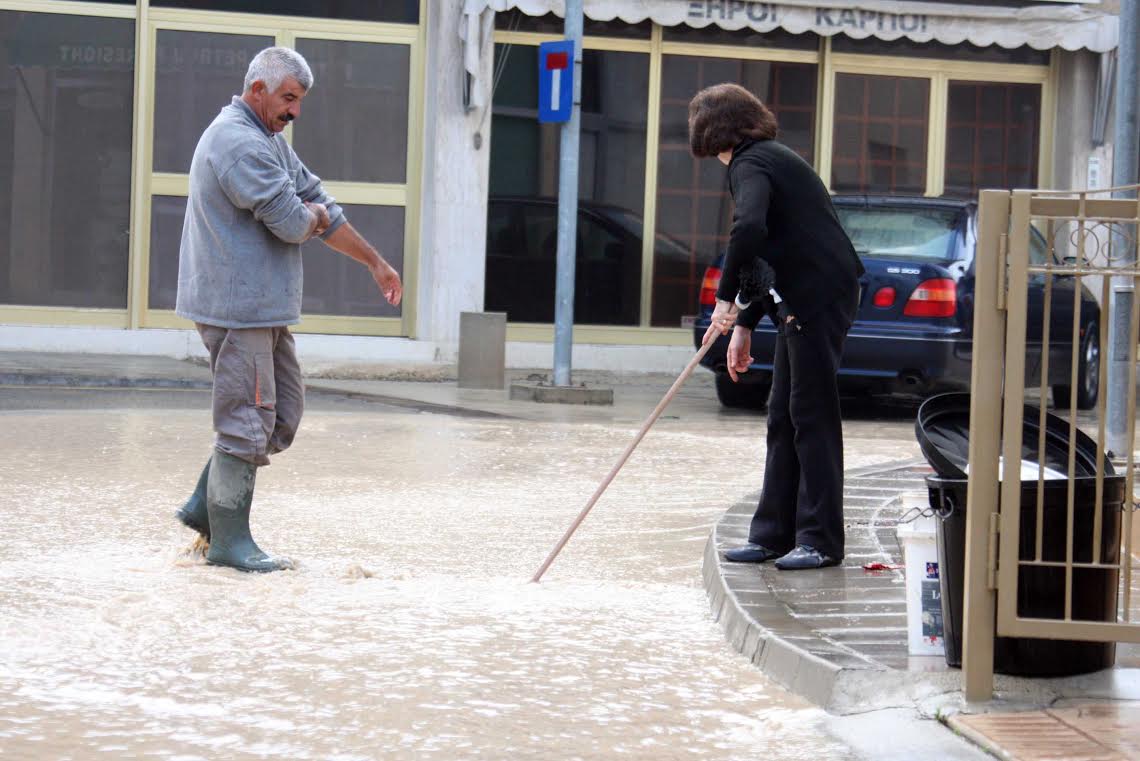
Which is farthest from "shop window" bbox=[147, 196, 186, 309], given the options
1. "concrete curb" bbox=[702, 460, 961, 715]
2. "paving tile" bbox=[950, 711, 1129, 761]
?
"paving tile" bbox=[950, 711, 1129, 761]

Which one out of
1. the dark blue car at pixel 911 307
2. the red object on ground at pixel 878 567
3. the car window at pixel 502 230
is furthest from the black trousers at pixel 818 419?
the car window at pixel 502 230

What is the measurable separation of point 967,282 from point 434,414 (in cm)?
359

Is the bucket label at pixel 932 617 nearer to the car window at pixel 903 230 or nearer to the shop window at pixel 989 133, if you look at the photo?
the car window at pixel 903 230

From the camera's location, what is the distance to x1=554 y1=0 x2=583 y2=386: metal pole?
44.7 feet

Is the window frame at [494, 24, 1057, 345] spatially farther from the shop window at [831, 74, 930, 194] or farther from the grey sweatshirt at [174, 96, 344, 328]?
the grey sweatshirt at [174, 96, 344, 328]

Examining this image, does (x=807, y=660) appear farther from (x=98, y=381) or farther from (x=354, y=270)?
(x=354, y=270)

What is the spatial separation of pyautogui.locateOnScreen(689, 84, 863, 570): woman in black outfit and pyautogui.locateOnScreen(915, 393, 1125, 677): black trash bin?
4.75ft

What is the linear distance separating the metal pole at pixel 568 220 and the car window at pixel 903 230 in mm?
2044

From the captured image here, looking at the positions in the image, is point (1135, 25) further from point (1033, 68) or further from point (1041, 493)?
point (1033, 68)

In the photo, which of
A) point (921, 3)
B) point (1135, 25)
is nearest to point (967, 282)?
point (1135, 25)

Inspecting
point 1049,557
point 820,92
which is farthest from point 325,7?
point 1049,557

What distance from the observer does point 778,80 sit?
16.4 meters

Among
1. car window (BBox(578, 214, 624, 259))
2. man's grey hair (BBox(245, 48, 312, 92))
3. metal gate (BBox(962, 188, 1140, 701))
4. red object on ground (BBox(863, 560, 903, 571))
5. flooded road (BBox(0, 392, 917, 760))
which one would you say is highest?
man's grey hair (BBox(245, 48, 312, 92))

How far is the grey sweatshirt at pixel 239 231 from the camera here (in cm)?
611
